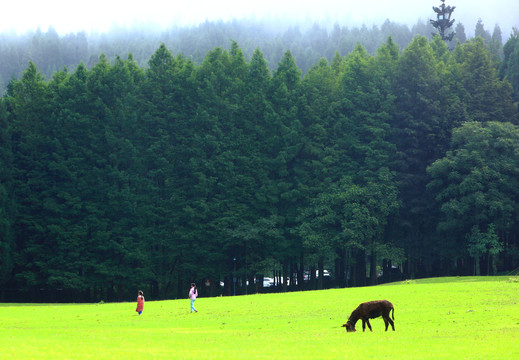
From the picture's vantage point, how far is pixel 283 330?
91.7 feet

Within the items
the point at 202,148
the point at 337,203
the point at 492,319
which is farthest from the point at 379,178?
the point at 492,319

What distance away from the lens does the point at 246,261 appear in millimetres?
74062

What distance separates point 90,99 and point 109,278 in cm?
2159

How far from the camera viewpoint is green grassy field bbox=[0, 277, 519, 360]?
2106 cm

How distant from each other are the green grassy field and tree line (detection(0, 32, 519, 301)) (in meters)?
28.4

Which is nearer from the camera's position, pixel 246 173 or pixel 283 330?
pixel 283 330

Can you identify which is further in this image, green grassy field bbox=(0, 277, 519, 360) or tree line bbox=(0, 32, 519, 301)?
tree line bbox=(0, 32, 519, 301)

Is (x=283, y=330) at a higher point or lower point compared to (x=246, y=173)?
lower

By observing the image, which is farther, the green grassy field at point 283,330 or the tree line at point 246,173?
the tree line at point 246,173

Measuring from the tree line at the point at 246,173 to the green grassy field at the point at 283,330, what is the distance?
2840cm

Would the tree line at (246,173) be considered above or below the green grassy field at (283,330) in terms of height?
above

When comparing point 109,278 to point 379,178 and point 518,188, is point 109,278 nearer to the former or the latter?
point 379,178

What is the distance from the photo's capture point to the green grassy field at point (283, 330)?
2106 centimetres

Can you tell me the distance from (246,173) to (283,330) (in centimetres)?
4918
